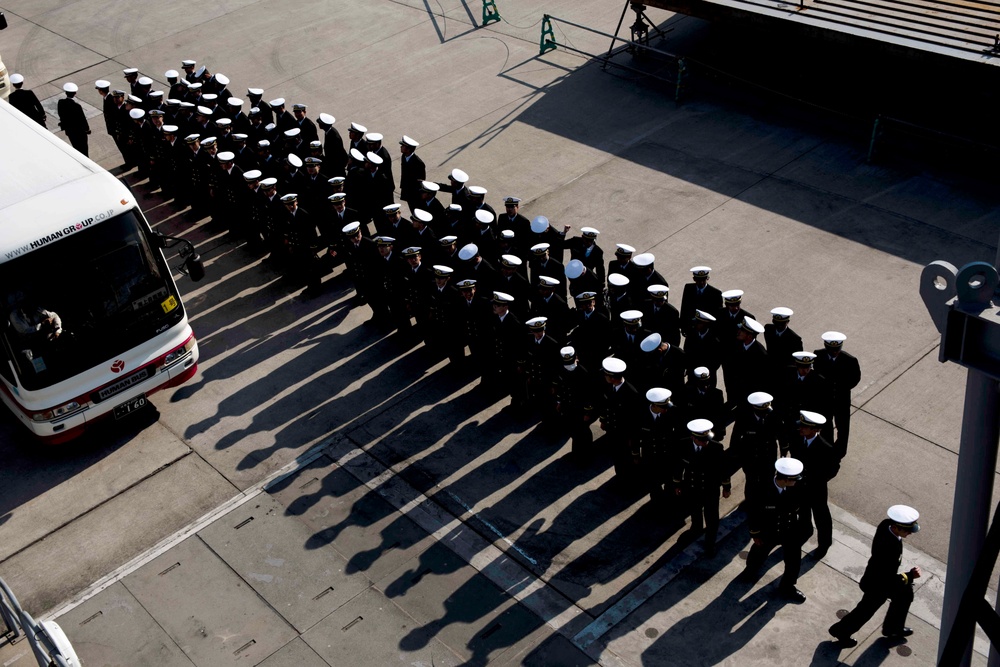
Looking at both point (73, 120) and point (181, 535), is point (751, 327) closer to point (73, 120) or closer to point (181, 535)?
point (181, 535)

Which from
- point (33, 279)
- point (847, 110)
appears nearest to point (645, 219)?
point (847, 110)

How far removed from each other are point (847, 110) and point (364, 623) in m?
11.1

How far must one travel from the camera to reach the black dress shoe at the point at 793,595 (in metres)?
8.31

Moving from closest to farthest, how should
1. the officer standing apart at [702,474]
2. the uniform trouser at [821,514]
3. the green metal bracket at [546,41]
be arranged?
the uniform trouser at [821,514] < the officer standing apart at [702,474] < the green metal bracket at [546,41]

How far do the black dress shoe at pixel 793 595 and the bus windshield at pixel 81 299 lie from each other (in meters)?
6.58

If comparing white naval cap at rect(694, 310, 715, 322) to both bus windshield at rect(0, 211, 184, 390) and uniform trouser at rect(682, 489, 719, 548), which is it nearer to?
uniform trouser at rect(682, 489, 719, 548)

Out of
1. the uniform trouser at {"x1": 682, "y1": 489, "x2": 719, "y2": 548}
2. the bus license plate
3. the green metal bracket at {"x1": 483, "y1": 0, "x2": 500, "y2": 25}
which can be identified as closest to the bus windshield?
the bus license plate

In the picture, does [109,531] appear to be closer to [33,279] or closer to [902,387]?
[33,279]

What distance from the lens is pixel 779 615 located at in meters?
8.21

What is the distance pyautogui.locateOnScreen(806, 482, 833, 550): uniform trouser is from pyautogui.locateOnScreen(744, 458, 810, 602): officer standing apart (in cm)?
14

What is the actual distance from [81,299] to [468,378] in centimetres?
400

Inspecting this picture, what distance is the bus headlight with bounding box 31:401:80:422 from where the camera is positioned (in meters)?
10.1

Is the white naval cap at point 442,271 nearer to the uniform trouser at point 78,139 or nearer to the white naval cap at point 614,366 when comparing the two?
the white naval cap at point 614,366

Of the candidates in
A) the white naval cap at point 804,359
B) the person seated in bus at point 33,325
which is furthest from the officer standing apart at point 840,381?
the person seated in bus at point 33,325
